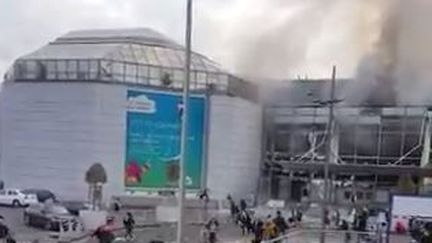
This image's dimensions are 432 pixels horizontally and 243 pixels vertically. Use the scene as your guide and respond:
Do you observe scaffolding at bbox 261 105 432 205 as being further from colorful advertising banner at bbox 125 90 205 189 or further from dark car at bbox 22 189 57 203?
dark car at bbox 22 189 57 203

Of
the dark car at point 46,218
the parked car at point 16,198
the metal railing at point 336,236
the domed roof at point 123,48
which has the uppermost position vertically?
the domed roof at point 123,48

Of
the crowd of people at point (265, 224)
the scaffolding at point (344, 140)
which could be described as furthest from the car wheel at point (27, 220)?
the scaffolding at point (344, 140)

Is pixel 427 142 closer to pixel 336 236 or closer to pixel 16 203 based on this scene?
pixel 16 203

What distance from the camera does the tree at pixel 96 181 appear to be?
60.8m

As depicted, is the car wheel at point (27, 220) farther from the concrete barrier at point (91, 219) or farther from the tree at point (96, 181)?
the tree at point (96, 181)

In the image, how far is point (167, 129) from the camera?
6856 centimetres

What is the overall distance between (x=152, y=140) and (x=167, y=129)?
4.65 feet

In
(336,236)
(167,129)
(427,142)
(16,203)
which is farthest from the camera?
(427,142)

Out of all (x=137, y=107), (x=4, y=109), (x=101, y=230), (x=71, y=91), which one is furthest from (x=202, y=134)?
(x=101, y=230)

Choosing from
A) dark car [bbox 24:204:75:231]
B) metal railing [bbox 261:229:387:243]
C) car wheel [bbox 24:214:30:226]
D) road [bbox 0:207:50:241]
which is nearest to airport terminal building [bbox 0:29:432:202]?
road [bbox 0:207:50:241]

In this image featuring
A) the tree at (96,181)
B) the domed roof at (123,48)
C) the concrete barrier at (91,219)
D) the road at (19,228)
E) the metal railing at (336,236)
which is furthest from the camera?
the domed roof at (123,48)

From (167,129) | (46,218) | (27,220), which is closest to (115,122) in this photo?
(167,129)

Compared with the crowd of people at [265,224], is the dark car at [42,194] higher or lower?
lower

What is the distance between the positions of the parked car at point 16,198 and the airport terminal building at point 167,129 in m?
6.81
